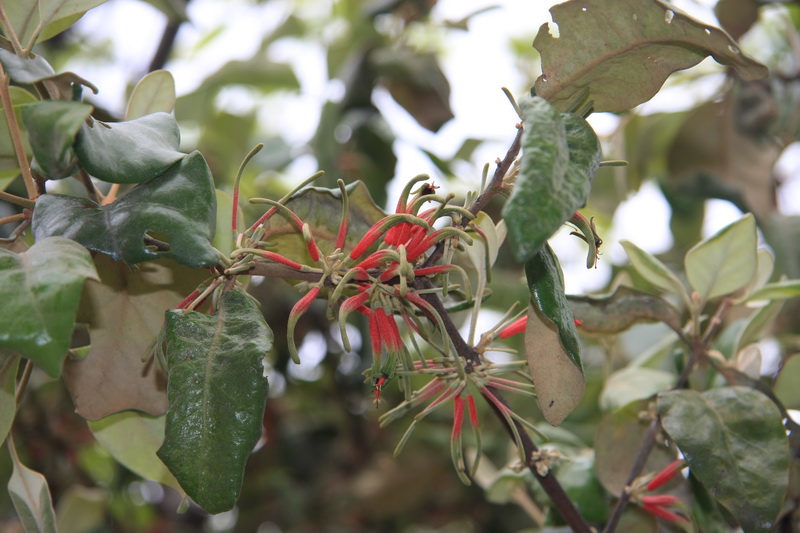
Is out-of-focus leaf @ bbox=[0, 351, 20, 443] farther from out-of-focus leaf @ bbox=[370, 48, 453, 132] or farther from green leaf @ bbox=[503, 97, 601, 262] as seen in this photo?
out-of-focus leaf @ bbox=[370, 48, 453, 132]

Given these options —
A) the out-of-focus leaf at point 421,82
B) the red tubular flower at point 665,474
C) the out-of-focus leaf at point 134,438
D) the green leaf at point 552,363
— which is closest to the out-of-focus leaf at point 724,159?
the out-of-focus leaf at point 421,82

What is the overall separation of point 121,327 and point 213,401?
5.8 inches

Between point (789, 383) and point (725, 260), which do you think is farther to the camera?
point (789, 383)

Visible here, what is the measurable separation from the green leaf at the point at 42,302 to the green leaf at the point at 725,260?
44 cm

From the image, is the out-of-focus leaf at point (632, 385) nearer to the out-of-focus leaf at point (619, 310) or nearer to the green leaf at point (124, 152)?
the out-of-focus leaf at point (619, 310)

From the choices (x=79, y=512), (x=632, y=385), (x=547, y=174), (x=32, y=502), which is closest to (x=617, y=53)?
(x=547, y=174)

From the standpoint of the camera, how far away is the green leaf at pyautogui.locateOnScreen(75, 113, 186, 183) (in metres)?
0.39

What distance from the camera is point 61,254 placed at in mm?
374

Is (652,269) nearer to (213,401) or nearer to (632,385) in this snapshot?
(632,385)

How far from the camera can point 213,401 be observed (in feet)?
1.29

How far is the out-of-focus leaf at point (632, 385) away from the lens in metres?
0.67

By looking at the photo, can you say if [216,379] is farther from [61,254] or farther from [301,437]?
[301,437]

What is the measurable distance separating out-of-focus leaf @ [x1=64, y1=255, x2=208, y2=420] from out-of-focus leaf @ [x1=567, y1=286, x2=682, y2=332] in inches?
10.9

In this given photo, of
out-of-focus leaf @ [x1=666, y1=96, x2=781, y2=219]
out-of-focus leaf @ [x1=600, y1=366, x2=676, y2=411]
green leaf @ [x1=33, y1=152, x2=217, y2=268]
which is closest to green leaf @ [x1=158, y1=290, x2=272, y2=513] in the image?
green leaf @ [x1=33, y1=152, x2=217, y2=268]
